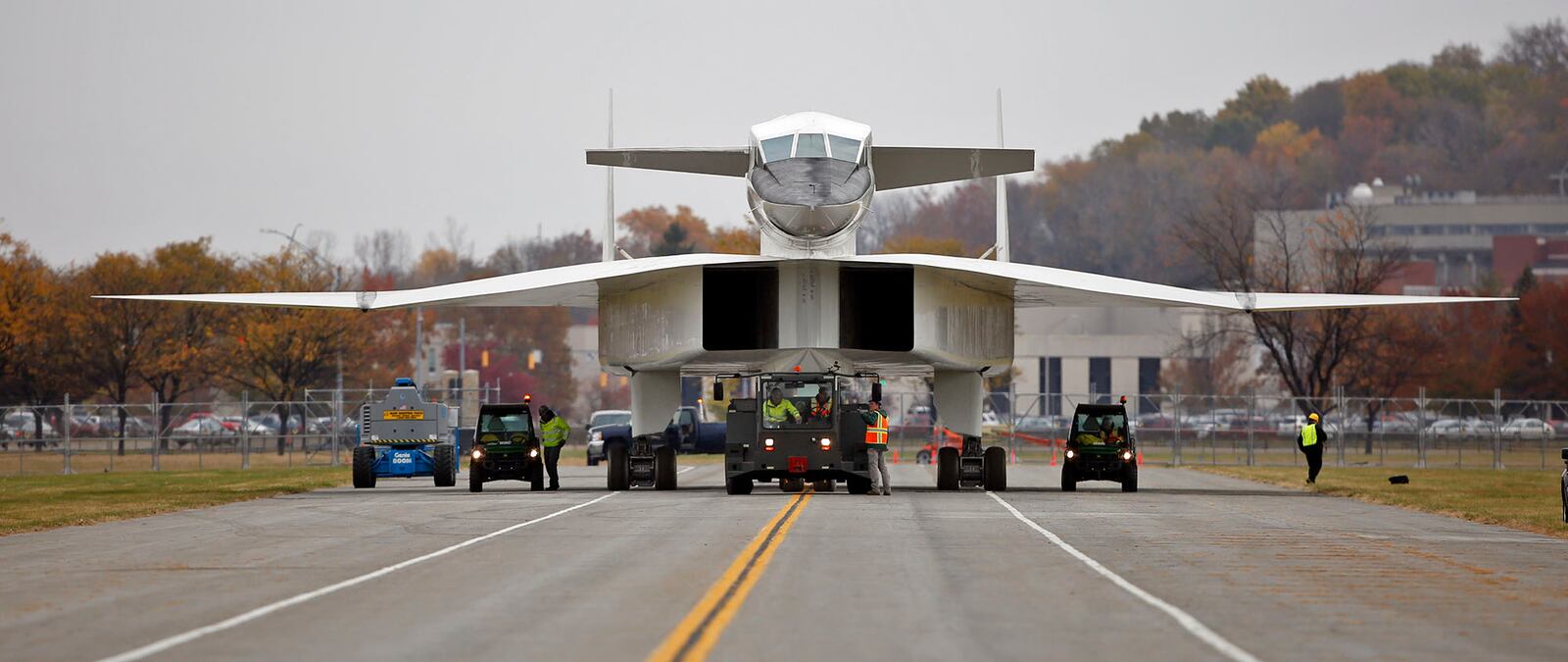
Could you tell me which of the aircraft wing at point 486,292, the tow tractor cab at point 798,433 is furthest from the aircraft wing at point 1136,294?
the aircraft wing at point 486,292

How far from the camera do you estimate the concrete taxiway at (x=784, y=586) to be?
430 inches

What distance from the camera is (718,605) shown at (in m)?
12.6

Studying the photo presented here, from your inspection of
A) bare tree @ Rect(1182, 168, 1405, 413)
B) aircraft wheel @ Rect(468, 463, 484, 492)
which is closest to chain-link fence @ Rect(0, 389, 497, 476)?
aircraft wheel @ Rect(468, 463, 484, 492)

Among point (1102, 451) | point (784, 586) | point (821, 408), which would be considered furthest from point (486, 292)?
point (784, 586)

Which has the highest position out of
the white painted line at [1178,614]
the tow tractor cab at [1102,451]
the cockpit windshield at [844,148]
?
the cockpit windshield at [844,148]

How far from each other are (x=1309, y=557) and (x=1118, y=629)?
21.2ft

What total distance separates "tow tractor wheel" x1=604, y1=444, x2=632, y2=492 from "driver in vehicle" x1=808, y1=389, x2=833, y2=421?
Answer: 4.89 meters

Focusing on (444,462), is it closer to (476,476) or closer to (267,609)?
(476,476)

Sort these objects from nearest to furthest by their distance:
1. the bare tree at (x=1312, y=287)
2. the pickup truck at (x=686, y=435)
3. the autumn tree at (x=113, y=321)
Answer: the pickup truck at (x=686, y=435) < the bare tree at (x=1312, y=287) < the autumn tree at (x=113, y=321)

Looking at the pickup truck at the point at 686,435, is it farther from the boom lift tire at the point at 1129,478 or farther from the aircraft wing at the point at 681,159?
the boom lift tire at the point at 1129,478

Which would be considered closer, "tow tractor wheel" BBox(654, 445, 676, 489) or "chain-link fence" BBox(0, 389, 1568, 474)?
"tow tractor wheel" BBox(654, 445, 676, 489)

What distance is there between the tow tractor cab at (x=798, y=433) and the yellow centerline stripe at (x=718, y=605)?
8.14m

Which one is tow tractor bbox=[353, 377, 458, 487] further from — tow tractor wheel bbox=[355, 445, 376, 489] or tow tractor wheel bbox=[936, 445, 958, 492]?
tow tractor wheel bbox=[936, 445, 958, 492]

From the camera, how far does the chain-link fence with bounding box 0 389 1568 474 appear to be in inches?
1850
